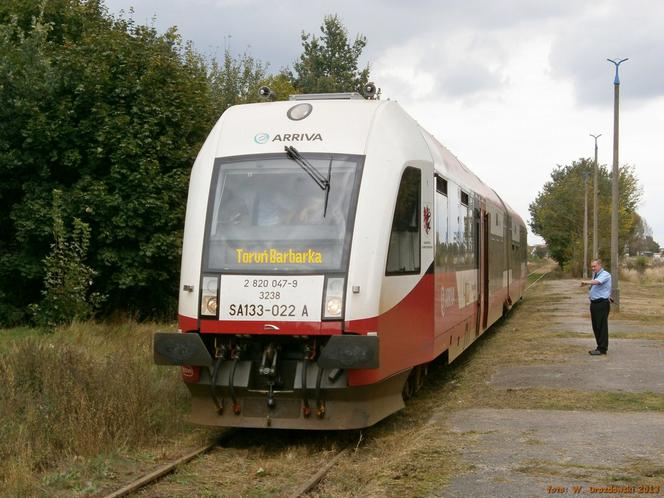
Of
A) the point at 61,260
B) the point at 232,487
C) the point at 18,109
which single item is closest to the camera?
the point at 232,487

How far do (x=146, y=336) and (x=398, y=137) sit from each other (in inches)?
318

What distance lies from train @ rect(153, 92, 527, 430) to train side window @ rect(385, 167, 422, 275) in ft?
0.06

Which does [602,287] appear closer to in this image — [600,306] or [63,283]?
[600,306]

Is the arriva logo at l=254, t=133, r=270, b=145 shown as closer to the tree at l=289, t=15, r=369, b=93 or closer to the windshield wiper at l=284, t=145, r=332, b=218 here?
the windshield wiper at l=284, t=145, r=332, b=218

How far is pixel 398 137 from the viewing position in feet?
27.7

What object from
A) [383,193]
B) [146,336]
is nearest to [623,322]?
[146,336]

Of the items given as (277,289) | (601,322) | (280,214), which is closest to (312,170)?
(280,214)

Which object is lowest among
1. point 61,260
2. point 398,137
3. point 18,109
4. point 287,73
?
point 61,260

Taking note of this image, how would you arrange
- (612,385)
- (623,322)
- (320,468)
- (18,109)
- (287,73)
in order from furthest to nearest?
(287,73)
(623,322)
(18,109)
(612,385)
(320,468)

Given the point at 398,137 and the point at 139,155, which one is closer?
the point at 398,137

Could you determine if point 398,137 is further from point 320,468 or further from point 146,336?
point 146,336

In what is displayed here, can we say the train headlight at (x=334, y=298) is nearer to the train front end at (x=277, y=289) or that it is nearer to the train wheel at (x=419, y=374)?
the train front end at (x=277, y=289)

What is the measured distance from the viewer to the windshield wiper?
313 inches

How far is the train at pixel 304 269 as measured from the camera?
7.46m
